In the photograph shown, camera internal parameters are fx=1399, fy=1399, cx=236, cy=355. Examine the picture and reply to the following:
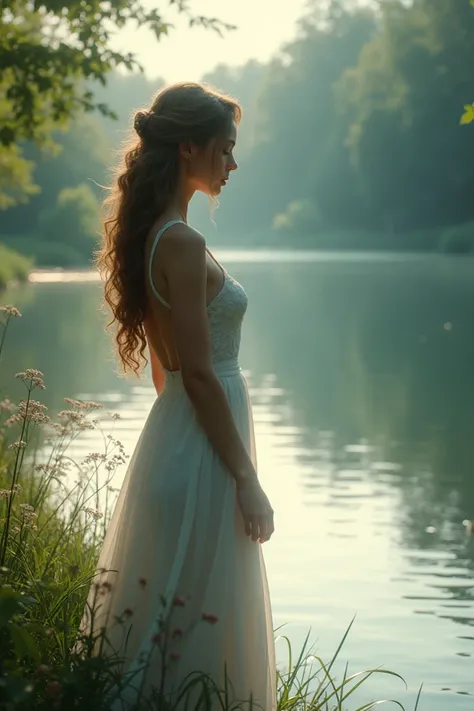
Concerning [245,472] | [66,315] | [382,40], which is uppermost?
[382,40]

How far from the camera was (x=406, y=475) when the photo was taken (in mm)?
10930

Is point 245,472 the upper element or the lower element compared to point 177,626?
upper

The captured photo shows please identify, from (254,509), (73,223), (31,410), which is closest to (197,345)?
(254,509)

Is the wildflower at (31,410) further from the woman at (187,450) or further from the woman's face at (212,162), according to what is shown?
the woman's face at (212,162)

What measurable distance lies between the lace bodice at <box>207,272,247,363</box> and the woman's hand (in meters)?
0.35

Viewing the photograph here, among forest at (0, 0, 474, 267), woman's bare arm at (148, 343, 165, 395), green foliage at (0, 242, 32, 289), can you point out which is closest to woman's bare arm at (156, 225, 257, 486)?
woman's bare arm at (148, 343, 165, 395)

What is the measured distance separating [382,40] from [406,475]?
225 ft

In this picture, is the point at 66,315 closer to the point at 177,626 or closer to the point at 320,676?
the point at 320,676

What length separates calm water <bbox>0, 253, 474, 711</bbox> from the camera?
6.66 m

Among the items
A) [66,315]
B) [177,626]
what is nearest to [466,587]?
[177,626]

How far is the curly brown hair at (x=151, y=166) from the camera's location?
138 inches

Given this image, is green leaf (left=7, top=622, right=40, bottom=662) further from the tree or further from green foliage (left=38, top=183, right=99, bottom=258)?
green foliage (left=38, top=183, right=99, bottom=258)

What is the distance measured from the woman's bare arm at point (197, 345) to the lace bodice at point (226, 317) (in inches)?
5.6

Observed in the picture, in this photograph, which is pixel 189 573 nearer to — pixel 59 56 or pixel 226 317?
pixel 226 317
